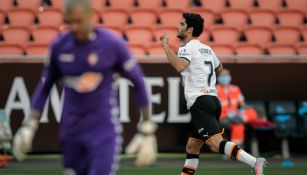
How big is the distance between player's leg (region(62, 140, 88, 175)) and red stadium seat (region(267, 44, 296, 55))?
10417 millimetres

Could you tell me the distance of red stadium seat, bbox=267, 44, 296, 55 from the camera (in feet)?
52.3

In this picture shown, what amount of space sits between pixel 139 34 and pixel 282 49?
9.89 ft

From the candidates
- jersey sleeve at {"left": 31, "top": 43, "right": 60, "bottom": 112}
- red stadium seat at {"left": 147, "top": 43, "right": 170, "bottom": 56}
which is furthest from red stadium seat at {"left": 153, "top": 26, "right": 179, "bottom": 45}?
Answer: jersey sleeve at {"left": 31, "top": 43, "right": 60, "bottom": 112}

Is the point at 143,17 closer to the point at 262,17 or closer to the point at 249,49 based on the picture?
the point at 249,49

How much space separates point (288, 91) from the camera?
47.7 ft

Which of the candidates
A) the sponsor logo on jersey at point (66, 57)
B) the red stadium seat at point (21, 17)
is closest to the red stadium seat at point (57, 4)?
the red stadium seat at point (21, 17)

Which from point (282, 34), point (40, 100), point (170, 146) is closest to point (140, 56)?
point (170, 146)

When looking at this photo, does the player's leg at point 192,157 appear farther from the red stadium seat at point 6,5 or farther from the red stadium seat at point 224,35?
the red stadium seat at point 6,5

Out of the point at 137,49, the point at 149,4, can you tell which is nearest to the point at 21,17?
the point at 149,4

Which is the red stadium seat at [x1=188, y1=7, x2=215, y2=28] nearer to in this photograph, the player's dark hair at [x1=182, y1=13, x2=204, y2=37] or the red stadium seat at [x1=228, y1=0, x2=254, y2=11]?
the red stadium seat at [x1=228, y1=0, x2=254, y2=11]

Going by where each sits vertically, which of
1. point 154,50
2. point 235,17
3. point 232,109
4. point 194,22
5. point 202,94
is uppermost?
point 194,22

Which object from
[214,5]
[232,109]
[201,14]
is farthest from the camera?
[214,5]

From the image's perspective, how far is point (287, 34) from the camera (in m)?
16.7

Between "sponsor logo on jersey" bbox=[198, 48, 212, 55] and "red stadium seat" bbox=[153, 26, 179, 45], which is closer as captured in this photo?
"sponsor logo on jersey" bbox=[198, 48, 212, 55]
